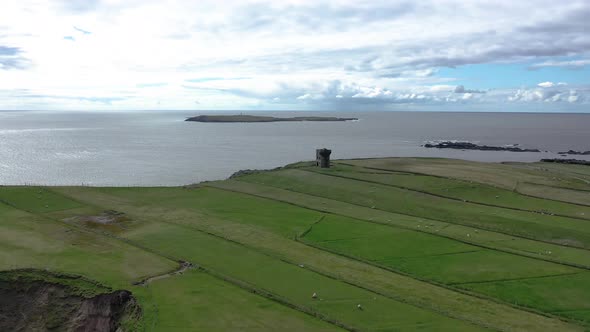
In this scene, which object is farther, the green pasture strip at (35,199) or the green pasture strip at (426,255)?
the green pasture strip at (35,199)

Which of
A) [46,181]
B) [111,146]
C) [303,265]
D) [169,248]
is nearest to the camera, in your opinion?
[303,265]

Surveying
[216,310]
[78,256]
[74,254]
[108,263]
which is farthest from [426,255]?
[74,254]

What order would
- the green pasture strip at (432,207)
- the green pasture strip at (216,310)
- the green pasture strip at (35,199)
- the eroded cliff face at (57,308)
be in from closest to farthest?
the green pasture strip at (216,310) < the eroded cliff face at (57,308) < the green pasture strip at (432,207) < the green pasture strip at (35,199)

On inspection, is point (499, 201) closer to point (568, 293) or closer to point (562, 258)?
point (562, 258)

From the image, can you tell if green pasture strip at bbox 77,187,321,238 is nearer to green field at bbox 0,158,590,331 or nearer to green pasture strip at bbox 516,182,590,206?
green field at bbox 0,158,590,331

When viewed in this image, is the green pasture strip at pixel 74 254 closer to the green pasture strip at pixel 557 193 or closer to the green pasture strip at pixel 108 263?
the green pasture strip at pixel 108 263

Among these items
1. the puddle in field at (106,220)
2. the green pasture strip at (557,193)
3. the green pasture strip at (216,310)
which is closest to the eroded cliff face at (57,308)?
the green pasture strip at (216,310)

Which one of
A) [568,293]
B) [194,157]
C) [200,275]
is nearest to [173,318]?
[200,275]
